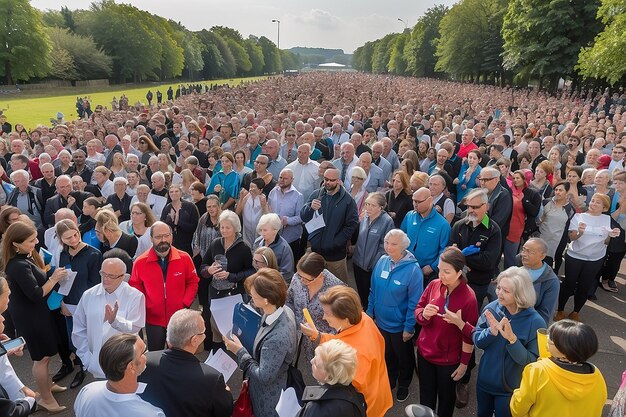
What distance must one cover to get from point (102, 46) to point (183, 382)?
2837 inches

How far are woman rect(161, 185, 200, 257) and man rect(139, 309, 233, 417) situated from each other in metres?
3.31

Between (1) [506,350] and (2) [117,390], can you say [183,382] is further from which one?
(1) [506,350]

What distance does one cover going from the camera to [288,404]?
2.98 m

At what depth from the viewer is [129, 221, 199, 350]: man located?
14.4ft

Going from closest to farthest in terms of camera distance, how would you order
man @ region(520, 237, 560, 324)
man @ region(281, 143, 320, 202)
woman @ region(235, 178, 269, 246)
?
1. man @ region(520, 237, 560, 324)
2. woman @ region(235, 178, 269, 246)
3. man @ region(281, 143, 320, 202)

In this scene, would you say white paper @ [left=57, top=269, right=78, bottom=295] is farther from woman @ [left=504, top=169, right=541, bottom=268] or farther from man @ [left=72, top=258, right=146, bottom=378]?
woman @ [left=504, top=169, right=541, bottom=268]

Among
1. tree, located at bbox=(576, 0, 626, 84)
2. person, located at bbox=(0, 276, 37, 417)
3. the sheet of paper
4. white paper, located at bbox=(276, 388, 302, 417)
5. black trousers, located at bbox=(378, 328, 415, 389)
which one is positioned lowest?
black trousers, located at bbox=(378, 328, 415, 389)

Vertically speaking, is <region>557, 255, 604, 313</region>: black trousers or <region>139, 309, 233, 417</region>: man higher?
<region>139, 309, 233, 417</region>: man

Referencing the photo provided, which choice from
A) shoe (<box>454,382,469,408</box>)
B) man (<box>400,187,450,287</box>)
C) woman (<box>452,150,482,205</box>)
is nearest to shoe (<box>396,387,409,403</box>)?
shoe (<box>454,382,469,408</box>)

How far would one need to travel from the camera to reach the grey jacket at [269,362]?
3.15 metres

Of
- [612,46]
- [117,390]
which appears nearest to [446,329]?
[117,390]

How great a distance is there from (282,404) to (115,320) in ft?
6.09

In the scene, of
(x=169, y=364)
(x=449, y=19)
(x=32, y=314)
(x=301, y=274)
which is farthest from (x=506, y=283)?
(x=449, y=19)

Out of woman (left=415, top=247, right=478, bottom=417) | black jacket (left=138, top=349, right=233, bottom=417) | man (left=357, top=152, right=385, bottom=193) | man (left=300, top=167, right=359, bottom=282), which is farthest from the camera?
man (left=357, top=152, right=385, bottom=193)
